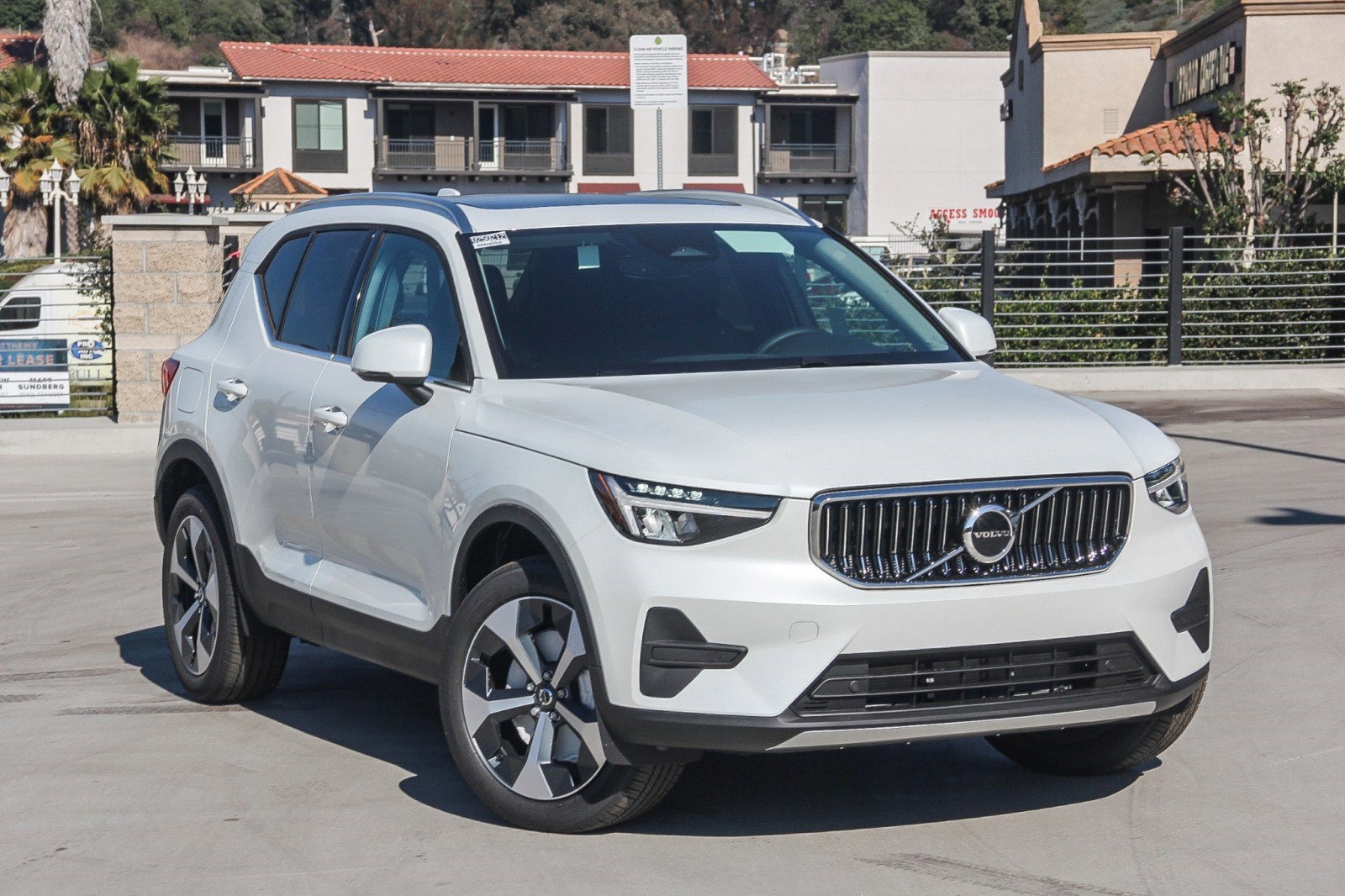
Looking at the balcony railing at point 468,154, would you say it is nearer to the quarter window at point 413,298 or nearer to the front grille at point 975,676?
the quarter window at point 413,298

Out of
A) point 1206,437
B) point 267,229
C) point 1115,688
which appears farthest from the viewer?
point 1206,437

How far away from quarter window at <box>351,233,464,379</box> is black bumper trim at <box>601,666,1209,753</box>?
4.84 feet

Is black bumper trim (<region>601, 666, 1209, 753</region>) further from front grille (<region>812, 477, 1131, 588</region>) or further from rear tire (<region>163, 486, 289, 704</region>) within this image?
rear tire (<region>163, 486, 289, 704</region>)

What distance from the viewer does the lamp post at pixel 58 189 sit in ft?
129

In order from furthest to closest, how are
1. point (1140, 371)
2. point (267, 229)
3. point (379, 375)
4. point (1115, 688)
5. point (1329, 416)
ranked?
1. point (1140, 371)
2. point (1329, 416)
3. point (267, 229)
4. point (379, 375)
5. point (1115, 688)

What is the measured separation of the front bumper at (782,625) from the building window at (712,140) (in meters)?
62.7

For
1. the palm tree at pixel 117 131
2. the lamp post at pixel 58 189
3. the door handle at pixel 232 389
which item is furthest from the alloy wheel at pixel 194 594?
the palm tree at pixel 117 131

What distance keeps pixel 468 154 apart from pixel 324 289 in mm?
59483

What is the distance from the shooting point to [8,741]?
21.6 ft

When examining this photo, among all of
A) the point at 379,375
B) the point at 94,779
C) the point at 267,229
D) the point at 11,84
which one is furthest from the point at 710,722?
→ the point at 11,84

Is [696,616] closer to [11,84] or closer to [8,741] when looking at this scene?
[8,741]

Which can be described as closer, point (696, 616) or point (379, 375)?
point (696, 616)

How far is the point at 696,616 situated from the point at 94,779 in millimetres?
2436

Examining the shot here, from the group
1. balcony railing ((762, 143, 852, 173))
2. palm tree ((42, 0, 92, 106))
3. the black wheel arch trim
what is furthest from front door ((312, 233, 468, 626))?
balcony railing ((762, 143, 852, 173))
